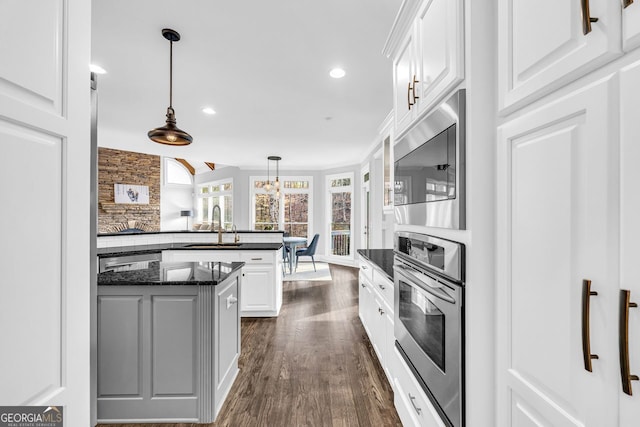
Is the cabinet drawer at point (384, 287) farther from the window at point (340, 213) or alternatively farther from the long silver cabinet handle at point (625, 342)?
the window at point (340, 213)

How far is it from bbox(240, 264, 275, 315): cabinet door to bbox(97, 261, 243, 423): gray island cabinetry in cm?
181

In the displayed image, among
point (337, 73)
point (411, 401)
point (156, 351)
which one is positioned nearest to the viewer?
point (411, 401)

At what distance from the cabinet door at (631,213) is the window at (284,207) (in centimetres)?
758

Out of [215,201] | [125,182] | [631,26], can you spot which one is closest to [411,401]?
[631,26]

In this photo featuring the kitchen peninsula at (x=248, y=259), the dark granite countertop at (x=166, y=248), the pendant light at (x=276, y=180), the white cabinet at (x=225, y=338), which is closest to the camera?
the white cabinet at (x=225, y=338)

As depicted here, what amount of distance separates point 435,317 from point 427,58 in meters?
1.09

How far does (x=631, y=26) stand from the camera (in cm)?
52

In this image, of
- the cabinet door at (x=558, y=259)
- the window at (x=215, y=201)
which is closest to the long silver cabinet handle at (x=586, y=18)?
the cabinet door at (x=558, y=259)

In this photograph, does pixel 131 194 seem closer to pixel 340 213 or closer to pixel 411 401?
pixel 340 213

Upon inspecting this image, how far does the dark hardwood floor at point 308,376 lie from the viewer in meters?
1.86

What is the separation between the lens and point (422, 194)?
1.30m

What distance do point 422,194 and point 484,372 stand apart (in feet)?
2.32

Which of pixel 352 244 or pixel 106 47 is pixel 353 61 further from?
pixel 352 244

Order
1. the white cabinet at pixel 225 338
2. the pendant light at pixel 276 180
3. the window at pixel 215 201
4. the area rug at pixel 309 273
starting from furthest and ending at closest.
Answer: the window at pixel 215 201 → the pendant light at pixel 276 180 → the area rug at pixel 309 273 → the white cabinet at pixel 225 338
